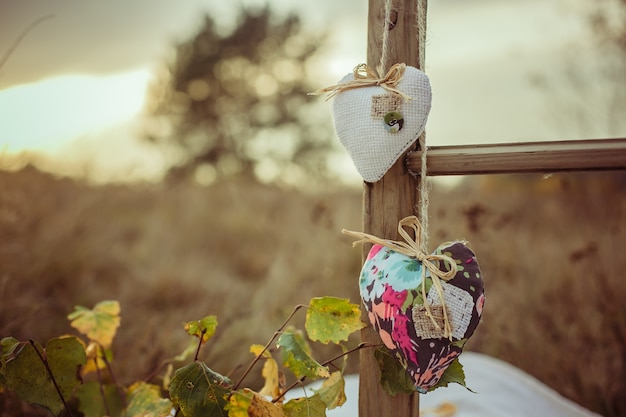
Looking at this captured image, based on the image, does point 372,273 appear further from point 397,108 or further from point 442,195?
point 442,195

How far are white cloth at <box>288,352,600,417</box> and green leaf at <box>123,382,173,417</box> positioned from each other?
2.14 ft

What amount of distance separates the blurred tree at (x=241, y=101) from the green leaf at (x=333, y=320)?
6.41 meters

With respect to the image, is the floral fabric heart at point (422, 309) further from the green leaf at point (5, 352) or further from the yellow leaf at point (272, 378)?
the green leaf at point (5, 352)

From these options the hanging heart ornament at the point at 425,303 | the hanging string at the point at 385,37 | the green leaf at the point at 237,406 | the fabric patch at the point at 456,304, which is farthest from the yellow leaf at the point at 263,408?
the hanging string at the point at 385,37

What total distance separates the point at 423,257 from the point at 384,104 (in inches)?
10.3

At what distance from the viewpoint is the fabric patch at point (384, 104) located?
3.08ft

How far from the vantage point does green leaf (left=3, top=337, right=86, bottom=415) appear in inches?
40.4

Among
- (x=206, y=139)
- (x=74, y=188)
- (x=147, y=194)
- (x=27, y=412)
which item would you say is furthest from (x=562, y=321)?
(x=206, y=139)

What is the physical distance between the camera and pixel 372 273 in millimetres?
940

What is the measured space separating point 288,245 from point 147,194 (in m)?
1.35

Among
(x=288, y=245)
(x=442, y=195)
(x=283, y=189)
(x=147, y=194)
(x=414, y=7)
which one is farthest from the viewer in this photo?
(x=283, y=189)

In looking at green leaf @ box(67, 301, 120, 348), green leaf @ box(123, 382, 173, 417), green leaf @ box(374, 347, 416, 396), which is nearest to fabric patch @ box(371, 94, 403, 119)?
green leaf @ box(374, 347, 416, 396)

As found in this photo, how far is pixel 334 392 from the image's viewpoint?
1065mm

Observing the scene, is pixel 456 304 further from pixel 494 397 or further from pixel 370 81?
pixel 494 397
